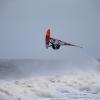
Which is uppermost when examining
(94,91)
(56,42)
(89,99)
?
(56,42)

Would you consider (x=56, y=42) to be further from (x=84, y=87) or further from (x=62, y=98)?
(x=62, y=98)

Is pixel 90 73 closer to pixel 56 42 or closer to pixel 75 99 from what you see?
pixel 56 42

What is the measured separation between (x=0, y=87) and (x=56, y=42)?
16.5 metres

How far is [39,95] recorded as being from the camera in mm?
31391

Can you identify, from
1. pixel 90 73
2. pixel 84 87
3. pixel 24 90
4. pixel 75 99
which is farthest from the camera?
pixel 90 73

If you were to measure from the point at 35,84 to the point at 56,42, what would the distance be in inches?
525

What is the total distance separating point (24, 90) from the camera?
106 ft

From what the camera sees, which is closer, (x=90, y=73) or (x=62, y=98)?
(x=62, y=98)

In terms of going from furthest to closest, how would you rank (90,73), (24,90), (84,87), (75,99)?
(90,73), (84,87), (24,90), (75,99)

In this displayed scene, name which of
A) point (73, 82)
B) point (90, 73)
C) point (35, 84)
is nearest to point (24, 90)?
point (35, 84)

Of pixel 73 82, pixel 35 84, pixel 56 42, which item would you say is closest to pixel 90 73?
pixel 56 42

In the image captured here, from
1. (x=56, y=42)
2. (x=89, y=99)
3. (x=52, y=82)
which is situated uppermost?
(x=56, y=42)

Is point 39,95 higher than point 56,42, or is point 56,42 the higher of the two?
point 56,42

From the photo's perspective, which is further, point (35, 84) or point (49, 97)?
point (35, 84)
